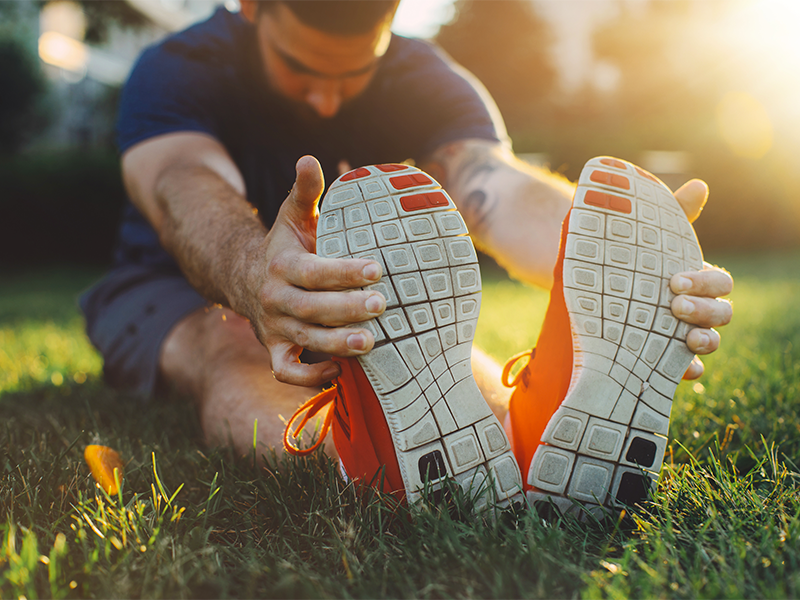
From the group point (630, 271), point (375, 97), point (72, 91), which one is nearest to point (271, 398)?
point (630, 271)

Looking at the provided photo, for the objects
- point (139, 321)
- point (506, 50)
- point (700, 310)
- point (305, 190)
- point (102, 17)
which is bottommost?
point (139, 321)

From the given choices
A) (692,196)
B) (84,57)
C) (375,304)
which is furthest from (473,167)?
(84,57)

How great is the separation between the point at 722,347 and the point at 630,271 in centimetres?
163

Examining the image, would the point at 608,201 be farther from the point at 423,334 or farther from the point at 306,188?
the point at 306,188

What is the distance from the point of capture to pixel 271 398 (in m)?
1.45

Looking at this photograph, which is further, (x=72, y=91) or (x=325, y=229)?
(x=72, y=91)

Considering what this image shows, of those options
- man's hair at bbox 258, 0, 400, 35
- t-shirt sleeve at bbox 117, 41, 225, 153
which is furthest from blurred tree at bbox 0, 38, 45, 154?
man's hair at bbox 258, 0, 400, 35

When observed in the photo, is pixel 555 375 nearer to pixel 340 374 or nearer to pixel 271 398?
pixel 340 374

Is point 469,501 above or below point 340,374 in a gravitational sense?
below

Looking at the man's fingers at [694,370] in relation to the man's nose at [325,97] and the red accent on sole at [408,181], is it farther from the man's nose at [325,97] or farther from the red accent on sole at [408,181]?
the man's nose at [325,97]

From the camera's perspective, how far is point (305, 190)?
0.99 m

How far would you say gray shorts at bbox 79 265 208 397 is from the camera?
193 centimetres

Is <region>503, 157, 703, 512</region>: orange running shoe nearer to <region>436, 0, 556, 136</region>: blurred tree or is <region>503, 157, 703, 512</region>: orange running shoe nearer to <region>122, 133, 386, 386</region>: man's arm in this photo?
<region>122, 133, 386, 386</region>: man's arm

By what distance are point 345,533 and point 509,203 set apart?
45.9 inches
